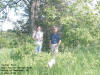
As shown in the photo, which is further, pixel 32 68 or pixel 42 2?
pixel 42 2

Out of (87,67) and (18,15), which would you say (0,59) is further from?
(18,15)

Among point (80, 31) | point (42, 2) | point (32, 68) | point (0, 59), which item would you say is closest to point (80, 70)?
point (32, 68)

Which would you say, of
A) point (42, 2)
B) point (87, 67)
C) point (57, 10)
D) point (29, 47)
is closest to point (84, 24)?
point (57, 10)

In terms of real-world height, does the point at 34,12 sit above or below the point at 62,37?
above

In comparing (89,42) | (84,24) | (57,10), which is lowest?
(89,42)

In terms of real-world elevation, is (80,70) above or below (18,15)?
below

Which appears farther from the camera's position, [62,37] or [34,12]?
[34,12]

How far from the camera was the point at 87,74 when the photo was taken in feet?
15.2

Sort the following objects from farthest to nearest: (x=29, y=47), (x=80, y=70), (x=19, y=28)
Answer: (x=19, y=28)
(x=29, y=47)
(x=80, y=70)

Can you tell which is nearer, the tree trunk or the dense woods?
the dense woods

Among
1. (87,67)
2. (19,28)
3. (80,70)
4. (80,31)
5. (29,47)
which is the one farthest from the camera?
(19,28)

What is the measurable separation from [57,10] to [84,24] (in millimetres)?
2035

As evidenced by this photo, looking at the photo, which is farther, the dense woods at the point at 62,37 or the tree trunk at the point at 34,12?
the tree trunk at the point at 34,12

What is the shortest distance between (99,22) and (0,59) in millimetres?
8198
